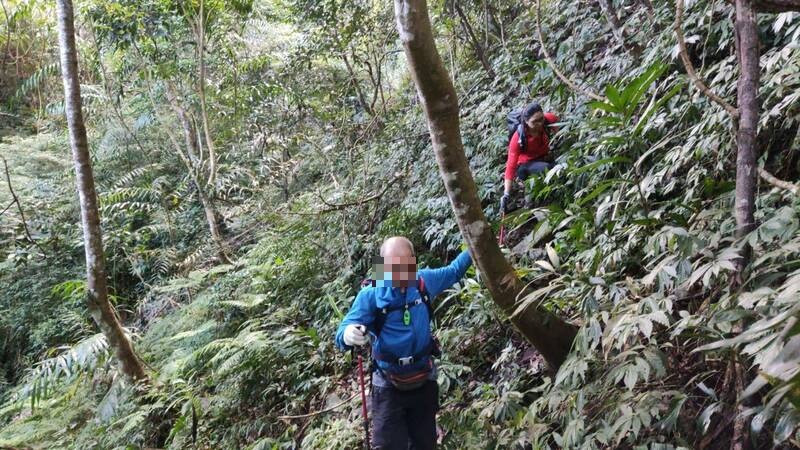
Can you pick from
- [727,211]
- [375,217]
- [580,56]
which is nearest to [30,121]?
[375,217]

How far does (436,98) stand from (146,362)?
611cm

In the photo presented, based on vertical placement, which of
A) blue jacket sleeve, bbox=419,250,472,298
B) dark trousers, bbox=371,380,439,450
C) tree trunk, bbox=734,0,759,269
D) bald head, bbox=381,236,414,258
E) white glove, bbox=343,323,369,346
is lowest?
dark trousers, bbox=371,380,439,450

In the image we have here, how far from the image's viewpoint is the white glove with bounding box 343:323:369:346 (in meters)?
3.06

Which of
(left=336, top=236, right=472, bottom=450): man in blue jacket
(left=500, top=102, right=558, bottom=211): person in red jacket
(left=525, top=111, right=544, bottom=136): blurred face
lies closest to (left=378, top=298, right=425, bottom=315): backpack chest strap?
(left=336, top=236, right=472, bottom=450): man in blue jacket

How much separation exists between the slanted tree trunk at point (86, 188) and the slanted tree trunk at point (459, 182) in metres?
4.76

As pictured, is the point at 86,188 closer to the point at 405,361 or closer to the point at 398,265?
the point at 398,265

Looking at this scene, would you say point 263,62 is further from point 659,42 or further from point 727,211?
point 727,211

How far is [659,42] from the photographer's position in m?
4.52

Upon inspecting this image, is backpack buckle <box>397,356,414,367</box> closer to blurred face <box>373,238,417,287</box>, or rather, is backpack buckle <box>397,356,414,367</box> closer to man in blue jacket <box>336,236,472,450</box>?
man in blue jacket <box>336,236,472,450</box>

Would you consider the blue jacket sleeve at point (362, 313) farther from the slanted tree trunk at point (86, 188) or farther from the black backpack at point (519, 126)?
the slanted tree trunk at point (86, 188)

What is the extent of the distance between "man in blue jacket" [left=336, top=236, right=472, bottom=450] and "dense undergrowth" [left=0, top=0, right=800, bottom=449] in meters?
Answer: 0.41

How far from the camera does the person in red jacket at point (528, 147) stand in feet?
16.8

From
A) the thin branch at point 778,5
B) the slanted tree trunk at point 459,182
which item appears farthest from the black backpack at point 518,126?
the thin branch at point 778,5

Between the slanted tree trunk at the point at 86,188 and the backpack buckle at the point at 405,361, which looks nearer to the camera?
the backpack buckle at the point at 405,361
